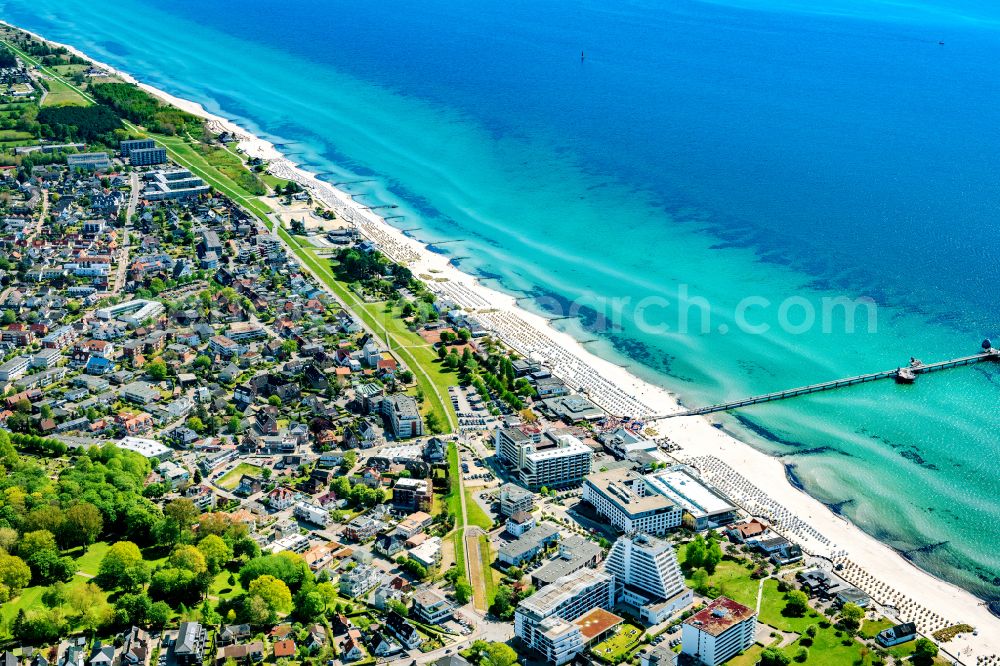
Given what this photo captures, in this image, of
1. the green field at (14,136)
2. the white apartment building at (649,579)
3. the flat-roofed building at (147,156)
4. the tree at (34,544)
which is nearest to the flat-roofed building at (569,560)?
the white apartment building at (649,579)

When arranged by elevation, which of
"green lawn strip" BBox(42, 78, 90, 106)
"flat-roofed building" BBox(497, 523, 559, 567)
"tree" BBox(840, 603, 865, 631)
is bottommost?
"flat-roofed building" BBox(497, 523, 559, 567)

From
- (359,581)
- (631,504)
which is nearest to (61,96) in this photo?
(359,581)

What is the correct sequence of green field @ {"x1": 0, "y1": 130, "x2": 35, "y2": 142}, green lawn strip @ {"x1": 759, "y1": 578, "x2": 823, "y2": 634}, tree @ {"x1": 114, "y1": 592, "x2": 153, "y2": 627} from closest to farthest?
tree @ {"x1": 114, "y1": 592, "x2": 153, "y2": 627} → green lawn strip @ {"x1": 759, "y1": 578, "x2": 823, "y2": 634} → green field @ {"x1": 0, "y1": 130, "x2": 35, "y2": 142}

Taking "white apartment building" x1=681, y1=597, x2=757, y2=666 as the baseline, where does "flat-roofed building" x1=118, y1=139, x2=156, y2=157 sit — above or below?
above

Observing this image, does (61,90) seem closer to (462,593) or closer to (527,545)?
(527,545)

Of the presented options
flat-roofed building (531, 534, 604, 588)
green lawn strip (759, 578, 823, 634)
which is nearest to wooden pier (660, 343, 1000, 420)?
flat-roofed building (531, 534, 604, 588)

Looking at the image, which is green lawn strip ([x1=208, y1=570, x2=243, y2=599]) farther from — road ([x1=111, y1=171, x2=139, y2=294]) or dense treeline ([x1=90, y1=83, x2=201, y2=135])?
dense treeline ([x1=90, y1=83, x2=201, y2=135])
